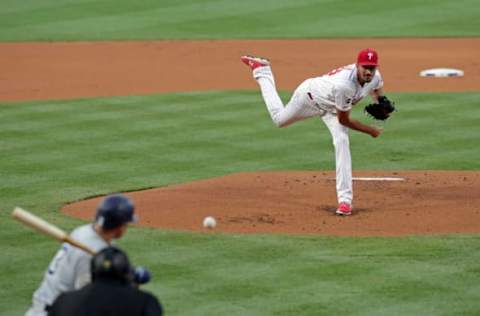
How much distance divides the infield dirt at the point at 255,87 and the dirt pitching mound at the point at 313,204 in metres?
0.01

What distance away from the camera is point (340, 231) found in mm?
13078

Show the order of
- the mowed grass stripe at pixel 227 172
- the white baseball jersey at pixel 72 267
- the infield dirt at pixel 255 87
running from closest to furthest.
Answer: the white baseball jersey at pixel 72 267 → the mowed grass stripe at pixel 227 172 → the infield dirt at pixel 255 87

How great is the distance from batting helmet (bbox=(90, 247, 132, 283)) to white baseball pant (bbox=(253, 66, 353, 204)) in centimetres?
716

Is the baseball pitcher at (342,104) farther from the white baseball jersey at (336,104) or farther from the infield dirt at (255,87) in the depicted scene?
the infield dirt at (255,87)

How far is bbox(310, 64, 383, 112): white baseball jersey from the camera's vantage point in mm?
13445

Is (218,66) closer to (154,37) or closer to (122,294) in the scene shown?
(154,37)

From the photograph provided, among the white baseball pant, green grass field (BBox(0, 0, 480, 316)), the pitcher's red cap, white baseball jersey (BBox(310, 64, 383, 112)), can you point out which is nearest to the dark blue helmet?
green grass field (BBox(0, 0, 480, 316))

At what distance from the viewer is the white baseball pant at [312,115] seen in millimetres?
13695

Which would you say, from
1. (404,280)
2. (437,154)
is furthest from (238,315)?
(437,154)

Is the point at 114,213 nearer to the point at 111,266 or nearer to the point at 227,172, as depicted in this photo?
the point at 111,266

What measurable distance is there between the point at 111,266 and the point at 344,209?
7355 mm

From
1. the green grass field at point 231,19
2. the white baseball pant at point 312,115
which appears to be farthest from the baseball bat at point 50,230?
the green grass field at point 231,19

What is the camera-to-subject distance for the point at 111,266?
6.66 metres

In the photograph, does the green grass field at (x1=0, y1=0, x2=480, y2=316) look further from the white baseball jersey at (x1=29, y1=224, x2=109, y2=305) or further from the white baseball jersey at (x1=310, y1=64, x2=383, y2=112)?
the white baseball jersey at (x1=29, y1=224, x2=109, y2=305)
